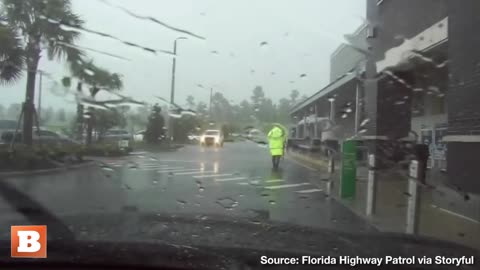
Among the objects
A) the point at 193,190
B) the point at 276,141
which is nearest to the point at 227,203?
the point at 193,190

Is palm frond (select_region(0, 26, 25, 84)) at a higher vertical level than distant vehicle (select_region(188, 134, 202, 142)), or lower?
higher

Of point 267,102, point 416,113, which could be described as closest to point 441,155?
point 416,113

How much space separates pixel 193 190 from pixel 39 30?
352cm

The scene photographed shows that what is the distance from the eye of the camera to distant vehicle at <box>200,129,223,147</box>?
26.6 ft

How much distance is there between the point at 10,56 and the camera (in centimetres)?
615

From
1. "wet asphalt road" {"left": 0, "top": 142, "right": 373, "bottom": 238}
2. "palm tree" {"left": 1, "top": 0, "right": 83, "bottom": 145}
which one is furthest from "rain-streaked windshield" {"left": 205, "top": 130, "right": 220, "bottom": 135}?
"palm tree" {"left": 1, "top": 0, "right": 83, "bottom": 145}

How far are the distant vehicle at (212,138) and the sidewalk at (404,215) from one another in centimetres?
233

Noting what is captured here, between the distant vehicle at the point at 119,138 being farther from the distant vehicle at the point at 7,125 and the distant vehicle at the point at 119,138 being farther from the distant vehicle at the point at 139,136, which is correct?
the distant vehicle at the point at 7,125

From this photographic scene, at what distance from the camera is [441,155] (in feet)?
33.7

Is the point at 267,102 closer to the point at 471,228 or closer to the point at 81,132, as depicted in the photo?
the point at 81,132

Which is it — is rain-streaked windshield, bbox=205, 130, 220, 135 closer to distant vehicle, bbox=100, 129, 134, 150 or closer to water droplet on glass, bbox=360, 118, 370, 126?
distant vehicle, bbox=100, 129, 134, 150

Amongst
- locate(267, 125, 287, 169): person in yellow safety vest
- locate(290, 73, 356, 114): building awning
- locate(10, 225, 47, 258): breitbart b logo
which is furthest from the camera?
locate(267, 125, 287, 169): person in yellow safety vest

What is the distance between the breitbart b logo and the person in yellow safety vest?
4388 millimetres

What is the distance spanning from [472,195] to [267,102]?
3.45 m
